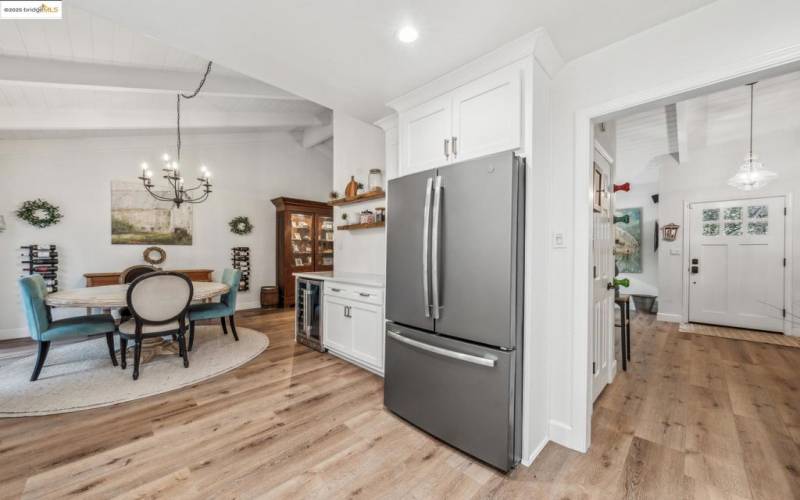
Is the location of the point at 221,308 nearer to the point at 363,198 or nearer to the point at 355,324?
the point at 355,324

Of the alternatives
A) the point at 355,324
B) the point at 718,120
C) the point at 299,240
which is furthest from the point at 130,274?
the point at 718,120

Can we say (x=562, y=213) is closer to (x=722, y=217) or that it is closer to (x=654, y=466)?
(x=654, y=466)

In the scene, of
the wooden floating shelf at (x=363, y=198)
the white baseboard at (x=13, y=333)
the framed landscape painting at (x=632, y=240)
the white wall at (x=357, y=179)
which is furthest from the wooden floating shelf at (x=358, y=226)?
the framed landscape painting at (x=632, y=240)

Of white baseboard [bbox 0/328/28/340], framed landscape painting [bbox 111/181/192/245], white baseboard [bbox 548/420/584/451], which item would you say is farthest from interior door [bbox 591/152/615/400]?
white baseboard [bbox 0/328/28/340]

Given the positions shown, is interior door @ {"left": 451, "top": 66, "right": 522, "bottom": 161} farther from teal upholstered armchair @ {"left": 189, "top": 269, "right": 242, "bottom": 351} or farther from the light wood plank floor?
teal upholstered armchair @ {"left": 189, "top": 269, "right": 242, "bottom": 351}

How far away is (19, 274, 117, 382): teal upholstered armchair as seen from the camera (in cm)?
272

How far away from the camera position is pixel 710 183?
5.14m

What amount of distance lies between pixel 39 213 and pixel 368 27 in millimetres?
5308

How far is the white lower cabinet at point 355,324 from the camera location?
9.59 ft

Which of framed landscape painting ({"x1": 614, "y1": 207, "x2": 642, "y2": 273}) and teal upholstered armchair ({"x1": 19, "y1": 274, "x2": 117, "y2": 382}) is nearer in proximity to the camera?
teal upholstered armchair ({"x1": 19, "y1": 274, "x2": 117, "y2": 382})

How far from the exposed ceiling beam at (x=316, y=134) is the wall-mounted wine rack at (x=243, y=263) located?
2.50 m

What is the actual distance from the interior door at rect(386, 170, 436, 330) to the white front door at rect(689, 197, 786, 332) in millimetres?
5736

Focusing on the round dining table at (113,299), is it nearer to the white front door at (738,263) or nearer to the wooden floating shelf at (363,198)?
the wooden floating shelf at (363,198)

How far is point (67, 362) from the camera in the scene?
3.24 m
